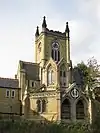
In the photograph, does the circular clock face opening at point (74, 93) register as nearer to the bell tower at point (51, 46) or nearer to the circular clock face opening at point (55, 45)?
the bell tower at point (51, 46)

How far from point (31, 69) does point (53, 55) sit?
227 inches

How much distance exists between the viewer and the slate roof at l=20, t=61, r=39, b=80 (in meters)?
72.8

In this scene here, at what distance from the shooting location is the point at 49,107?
64.6m

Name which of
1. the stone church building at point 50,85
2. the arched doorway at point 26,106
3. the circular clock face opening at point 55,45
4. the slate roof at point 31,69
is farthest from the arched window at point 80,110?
the circular clock face opening at point 55,45

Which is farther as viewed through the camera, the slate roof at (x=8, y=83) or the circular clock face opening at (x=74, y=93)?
the slate roof at (x=8, y=83)

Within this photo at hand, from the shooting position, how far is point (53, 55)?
75.9 m

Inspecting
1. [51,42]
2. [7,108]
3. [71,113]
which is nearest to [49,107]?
[71,113]

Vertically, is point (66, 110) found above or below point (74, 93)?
below

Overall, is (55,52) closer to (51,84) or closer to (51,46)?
(51,46)

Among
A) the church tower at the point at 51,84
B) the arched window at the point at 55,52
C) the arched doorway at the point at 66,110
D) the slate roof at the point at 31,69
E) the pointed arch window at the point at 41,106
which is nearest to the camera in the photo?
the arched doorway at the point at 66,110

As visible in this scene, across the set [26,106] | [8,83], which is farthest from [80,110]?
[8,83]

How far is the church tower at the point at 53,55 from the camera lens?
71438 mm

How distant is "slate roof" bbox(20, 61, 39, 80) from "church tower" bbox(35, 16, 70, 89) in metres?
1.06

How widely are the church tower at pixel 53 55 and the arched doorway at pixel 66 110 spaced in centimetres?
472
